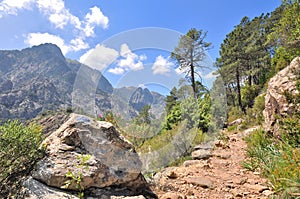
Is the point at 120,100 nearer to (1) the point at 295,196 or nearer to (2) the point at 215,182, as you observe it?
(2) the point at 215,182

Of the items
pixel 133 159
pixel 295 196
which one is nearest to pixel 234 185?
pixel 295 196

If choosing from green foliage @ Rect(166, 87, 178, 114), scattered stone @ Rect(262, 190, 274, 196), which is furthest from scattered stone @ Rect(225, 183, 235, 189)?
green foliage @ Rect(166, 87, 178, 114)

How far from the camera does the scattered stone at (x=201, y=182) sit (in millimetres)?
3151

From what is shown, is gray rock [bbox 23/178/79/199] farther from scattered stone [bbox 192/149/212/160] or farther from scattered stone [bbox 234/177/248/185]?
scattered stone [bbox 192/149/212/160]

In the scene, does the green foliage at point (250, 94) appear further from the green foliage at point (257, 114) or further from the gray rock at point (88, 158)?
the gray rock at point (88, 158)

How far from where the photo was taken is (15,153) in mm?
1916

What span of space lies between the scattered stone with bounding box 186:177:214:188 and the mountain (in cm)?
234

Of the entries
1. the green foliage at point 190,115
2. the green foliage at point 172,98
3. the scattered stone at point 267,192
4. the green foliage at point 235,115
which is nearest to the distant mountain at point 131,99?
Answer: the green foliage at point 172,98

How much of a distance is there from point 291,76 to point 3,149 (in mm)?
6220

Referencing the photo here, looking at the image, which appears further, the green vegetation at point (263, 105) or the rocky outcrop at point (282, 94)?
the rocky outcrop at point (282, 94)

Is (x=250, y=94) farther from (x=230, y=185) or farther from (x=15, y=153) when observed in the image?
(x=15, y=153)

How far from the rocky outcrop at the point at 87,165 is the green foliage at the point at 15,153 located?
0.13 m

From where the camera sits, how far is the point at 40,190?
71.8 inches

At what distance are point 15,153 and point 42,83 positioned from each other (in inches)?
4436
